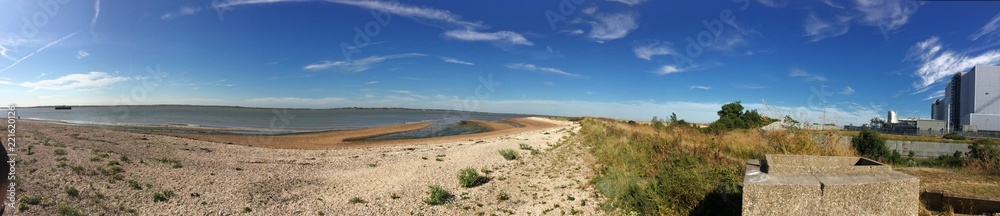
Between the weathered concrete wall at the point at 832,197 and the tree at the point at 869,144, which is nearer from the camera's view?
the weathered concrete wall at the point at 832,197

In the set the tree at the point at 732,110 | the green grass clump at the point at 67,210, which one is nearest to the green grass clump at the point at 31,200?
the green grass clump at the point at 67,210

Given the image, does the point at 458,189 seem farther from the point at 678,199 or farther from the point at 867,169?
the point at 867,169

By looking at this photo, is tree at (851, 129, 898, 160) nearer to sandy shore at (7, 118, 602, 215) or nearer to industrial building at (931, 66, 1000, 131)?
sandy shore at (7, 118, 602, 215)

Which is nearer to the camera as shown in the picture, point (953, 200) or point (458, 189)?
point (953, 200)

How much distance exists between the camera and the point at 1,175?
1530 millimetres

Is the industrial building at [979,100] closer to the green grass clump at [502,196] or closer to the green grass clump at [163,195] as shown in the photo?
the green grass clump at [502,196]

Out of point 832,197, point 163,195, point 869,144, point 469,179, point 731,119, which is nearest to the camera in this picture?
point 832,197

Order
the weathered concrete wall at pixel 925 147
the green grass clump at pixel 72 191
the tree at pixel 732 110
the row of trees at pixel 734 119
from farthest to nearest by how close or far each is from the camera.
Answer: the tree at pixel 732 110 → the weathered concrete wall at pixel 925 147 → the row of trees at pixel 734 119 → the green grass clump at pixel 72 191

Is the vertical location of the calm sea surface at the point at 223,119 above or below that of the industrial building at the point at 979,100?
below

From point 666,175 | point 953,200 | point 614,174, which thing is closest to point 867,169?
point 953,200

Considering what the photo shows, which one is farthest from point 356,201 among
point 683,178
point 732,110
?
point 732,110

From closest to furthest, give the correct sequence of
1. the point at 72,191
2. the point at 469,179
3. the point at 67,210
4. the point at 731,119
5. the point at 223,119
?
the point at 67,210 → the point at 72,191 → the point at 469,179 → the point at 731,119 → the point at 223,119

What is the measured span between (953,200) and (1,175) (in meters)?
7.60

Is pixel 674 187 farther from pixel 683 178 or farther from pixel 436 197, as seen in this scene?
pixel 436 197
